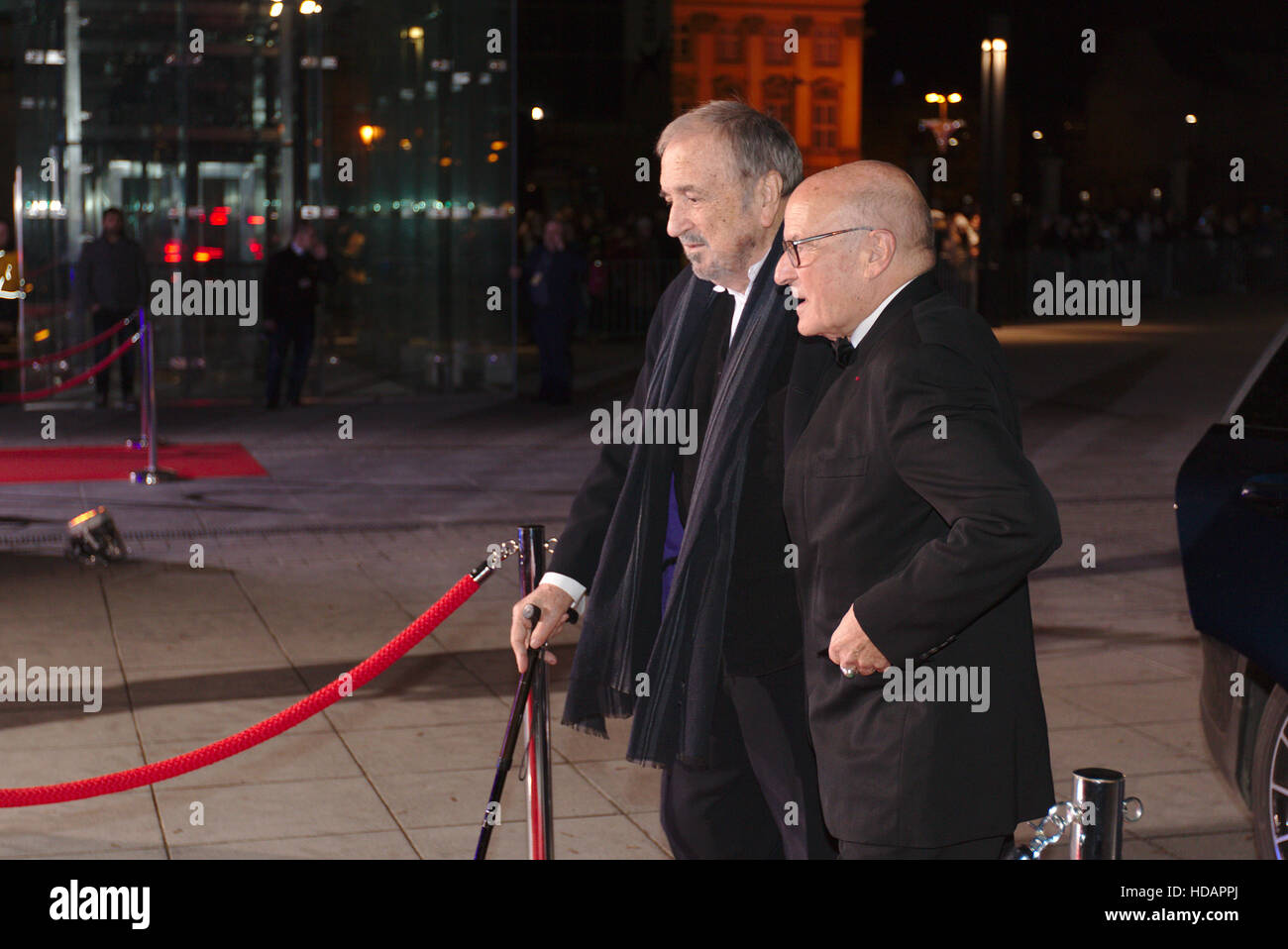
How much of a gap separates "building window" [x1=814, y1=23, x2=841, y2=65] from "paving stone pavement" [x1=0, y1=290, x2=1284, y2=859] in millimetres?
83075

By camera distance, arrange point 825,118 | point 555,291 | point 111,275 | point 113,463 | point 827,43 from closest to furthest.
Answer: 1. point 113,463
2. point 111,275
3. point 555,291
4. point 827,43
5. point 825,118

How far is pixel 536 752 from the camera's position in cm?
398

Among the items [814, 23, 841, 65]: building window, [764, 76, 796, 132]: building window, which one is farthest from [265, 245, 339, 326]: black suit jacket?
[814, 23, 841, 65]: building window

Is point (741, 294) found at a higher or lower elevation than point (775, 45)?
lower

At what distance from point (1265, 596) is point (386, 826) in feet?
8.45

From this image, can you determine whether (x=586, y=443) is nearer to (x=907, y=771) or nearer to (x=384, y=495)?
(x=384, y=495)

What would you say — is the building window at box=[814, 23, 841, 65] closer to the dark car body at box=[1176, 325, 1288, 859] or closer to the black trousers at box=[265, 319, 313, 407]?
the black trousers at box=[265, 319, 313, 407]

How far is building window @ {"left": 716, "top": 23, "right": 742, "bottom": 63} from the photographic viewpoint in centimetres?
9369

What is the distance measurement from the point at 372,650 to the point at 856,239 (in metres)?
4.83

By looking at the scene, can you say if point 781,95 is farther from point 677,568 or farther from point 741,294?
point 677,568

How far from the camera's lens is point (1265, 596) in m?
3.92

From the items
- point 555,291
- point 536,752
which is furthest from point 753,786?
point 555,291

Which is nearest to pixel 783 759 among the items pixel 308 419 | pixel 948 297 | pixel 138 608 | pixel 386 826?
pixel 948 297

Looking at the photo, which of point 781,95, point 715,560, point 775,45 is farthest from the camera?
point 775,45
